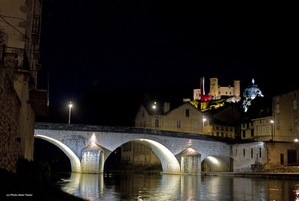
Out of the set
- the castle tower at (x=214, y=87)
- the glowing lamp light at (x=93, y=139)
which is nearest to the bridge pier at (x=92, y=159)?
the glowing lamp light at (x=93, y=139)

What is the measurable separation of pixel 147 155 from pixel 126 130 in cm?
2766

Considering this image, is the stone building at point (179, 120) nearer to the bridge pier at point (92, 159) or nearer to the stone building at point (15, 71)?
the bridge pier at point (92, 159)

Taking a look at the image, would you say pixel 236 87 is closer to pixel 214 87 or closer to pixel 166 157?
pixel 214 87

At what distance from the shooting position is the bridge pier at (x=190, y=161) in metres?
54.0

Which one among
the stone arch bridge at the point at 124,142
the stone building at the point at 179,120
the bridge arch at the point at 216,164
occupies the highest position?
the stone building at the point at 179,120

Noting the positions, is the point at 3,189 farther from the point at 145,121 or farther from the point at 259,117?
the point at 259,117

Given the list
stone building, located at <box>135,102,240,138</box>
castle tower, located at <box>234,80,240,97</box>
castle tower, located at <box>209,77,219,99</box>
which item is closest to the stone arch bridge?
stone building, located at <box>135,102,240,138</box>

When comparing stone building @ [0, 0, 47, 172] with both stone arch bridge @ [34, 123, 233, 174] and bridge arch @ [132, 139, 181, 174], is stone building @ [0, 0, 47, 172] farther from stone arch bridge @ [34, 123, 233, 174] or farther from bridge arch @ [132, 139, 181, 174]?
bridge arch @ [132, 139, 181, 174]

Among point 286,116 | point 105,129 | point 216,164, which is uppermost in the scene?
point 286,116

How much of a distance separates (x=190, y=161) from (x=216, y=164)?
41.4ft

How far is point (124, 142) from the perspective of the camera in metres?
48.8

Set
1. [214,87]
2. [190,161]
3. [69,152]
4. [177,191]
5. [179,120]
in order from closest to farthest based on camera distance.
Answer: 1. [177,191]
2. [69,152]
3. [190,161]
4. [179,120]
5. [214,87]

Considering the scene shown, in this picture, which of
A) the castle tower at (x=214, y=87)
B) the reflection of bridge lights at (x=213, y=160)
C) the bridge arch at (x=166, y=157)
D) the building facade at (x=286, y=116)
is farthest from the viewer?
the castle tower at (x=214, y=87)

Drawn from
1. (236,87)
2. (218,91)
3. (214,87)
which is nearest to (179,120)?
(218,91)
